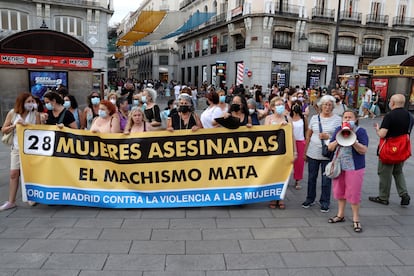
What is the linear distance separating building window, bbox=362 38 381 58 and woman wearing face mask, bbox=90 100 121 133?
33.7m

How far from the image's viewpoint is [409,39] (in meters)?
34.7

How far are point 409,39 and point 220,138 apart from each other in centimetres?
3659

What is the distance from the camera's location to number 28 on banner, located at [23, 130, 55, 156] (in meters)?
5.11

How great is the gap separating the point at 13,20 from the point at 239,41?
732 inches

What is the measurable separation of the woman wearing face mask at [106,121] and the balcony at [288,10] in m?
27.6

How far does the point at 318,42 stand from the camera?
32.3 m

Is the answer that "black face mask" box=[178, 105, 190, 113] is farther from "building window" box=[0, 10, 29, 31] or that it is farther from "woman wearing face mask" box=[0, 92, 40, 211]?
"building window" box=[0, 10, 29, 31]

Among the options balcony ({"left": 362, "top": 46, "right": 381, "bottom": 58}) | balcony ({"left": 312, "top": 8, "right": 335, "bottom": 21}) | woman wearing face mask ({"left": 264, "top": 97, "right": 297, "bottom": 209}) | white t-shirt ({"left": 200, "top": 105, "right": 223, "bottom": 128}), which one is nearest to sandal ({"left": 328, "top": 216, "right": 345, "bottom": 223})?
woman wearing face mask ({"left": 264, "top": 97, "right": 297, "bottom": 209})

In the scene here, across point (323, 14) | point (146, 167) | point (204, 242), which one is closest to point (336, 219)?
point (204, 242)

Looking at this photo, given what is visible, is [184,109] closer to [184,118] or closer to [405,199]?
[184,118]

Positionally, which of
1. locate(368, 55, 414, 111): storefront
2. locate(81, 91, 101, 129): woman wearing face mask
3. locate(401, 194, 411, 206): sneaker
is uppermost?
locate(368, 55, 414, 111): storefront

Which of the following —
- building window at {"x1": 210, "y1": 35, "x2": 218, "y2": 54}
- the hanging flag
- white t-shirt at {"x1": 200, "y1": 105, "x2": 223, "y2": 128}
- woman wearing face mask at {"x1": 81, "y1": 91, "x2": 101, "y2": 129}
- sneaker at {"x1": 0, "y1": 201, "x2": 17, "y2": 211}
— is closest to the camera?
sneaker at {"x1": 0, "y1": 201, "x2": 17, "y2": 211}

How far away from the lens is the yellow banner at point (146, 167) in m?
5.10

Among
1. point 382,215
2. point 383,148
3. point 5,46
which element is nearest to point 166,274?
point 382,215
